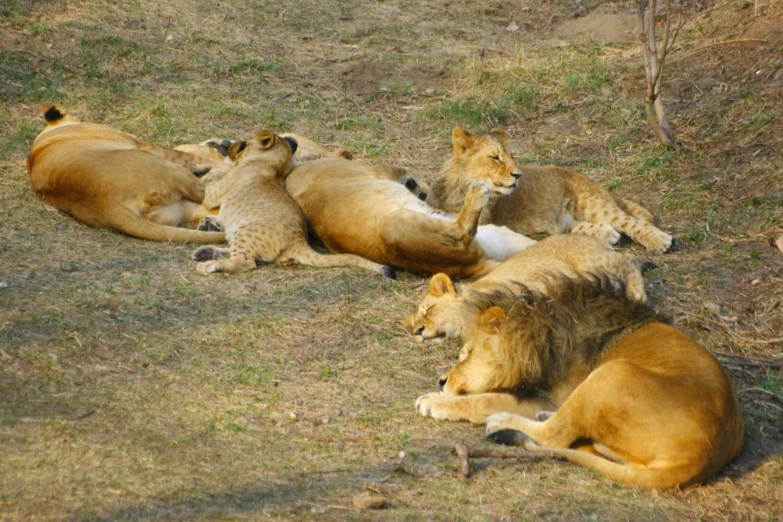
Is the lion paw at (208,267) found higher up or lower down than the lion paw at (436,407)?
lower down

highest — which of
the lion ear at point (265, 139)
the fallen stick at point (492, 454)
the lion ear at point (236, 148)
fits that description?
the lion ear at point (265, 139)

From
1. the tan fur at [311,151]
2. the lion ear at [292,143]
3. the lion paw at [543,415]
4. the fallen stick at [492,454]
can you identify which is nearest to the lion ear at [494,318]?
the lion paw at [543,415]

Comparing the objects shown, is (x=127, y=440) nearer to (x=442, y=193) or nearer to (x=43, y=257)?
(x=43, y=257)

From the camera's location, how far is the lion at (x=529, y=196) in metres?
6.13

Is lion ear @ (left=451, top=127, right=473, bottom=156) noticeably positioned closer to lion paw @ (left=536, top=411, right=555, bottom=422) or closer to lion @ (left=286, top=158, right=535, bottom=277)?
lion @ (left=286, top=158, right=535, bottom=277)

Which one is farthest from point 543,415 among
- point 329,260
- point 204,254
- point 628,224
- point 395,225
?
point 204,254

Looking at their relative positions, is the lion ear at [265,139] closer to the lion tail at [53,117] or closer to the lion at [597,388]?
the lion tail at [53,117]

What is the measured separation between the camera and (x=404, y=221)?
5.50 metres

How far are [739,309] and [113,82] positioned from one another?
236 inches

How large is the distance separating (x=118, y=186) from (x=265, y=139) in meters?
1.14

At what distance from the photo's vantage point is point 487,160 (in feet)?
20.3

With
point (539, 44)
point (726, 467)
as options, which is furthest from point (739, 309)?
point (539, 44)

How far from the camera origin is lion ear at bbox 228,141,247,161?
6840mm

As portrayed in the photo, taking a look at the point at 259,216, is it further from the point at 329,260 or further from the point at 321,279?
the point at 321,279
